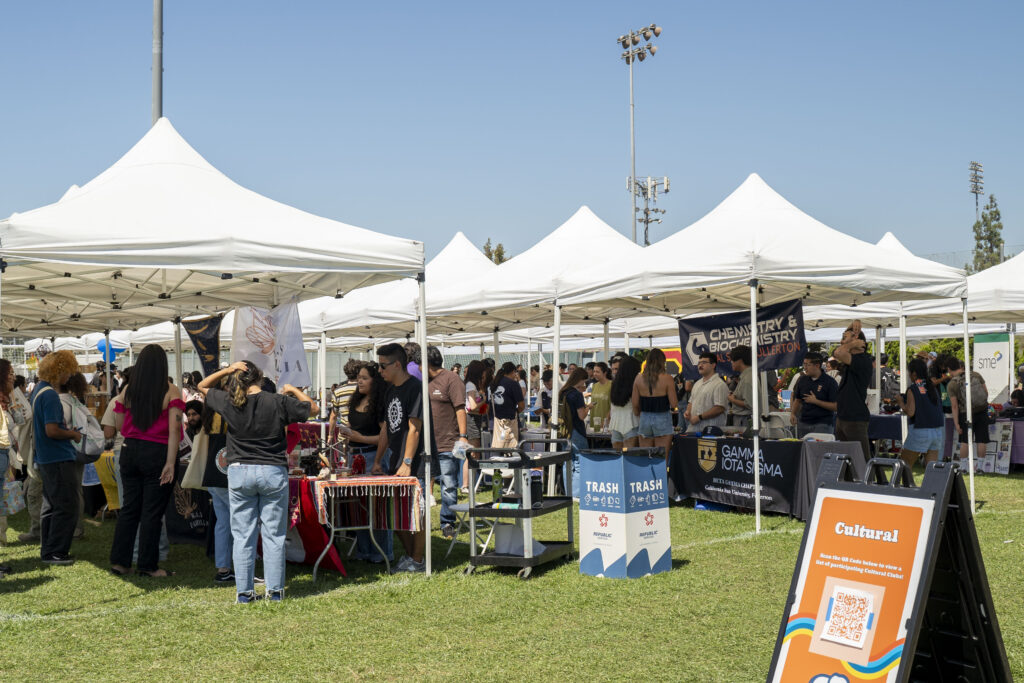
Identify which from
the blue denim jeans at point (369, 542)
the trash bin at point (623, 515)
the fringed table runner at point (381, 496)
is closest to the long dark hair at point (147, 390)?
the fringed table runner at point (381, 496)

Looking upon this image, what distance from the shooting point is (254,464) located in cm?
565

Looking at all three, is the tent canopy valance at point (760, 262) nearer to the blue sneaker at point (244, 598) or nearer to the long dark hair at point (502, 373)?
the long dark hair at point (502, 373)

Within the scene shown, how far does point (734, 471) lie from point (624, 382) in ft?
4.93

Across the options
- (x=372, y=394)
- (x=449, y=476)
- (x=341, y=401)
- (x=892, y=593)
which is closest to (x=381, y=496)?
(x=372, y=394)

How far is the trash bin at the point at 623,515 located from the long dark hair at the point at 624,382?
317 cm

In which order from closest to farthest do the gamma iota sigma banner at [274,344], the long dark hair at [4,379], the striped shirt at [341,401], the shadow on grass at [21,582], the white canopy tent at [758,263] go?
the shadow on grass at [21,582]
the long dark hair at [4,379]
the gamma iota sigma banner at [274,344]
the white canopy tent at [758,263]
the striped shirt at [341,401]

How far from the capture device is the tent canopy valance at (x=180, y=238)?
18.7 feet

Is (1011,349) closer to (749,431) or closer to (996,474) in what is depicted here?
(996,474)

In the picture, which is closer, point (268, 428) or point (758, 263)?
point (268, 428)

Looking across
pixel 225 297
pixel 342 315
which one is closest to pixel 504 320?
pixel 342 315

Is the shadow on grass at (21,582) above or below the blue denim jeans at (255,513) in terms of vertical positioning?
below

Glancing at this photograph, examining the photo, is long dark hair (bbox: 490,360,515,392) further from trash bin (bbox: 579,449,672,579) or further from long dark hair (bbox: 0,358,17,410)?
long dark hair (bbox: 0,358,17,410)

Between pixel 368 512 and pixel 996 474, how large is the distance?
9.41 meters

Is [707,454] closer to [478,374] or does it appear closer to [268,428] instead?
[478,374]
